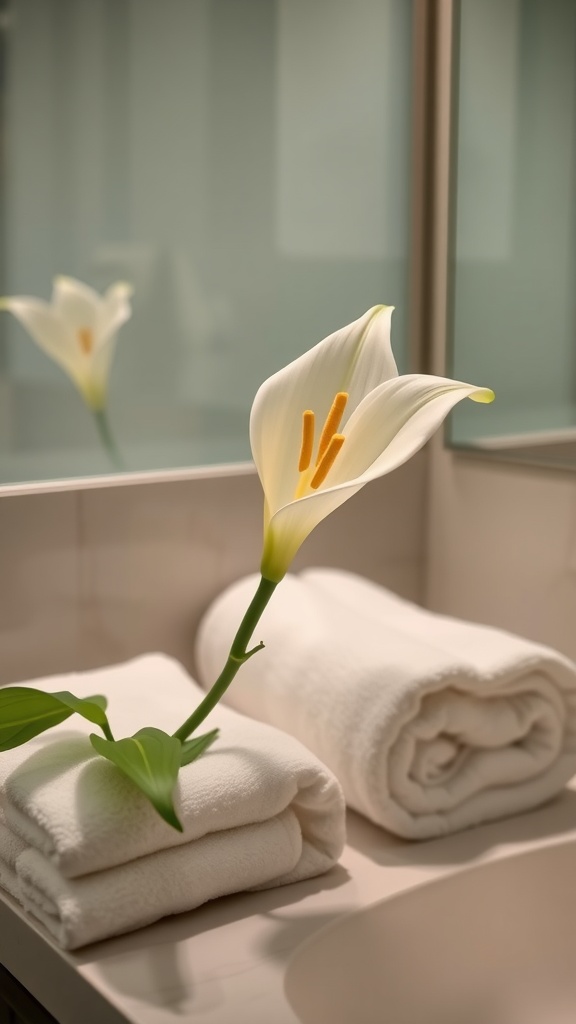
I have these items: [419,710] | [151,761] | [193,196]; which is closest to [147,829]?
[151,761]

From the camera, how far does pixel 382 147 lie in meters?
1.14

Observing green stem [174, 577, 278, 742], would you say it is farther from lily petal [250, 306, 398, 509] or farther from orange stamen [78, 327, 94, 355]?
orange stamen [78, 327, 94, 355]

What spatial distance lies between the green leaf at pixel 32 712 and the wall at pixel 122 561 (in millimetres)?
224

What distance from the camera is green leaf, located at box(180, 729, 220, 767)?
2.34 ft

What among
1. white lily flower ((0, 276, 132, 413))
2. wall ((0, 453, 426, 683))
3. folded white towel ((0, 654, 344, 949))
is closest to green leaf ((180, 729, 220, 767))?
folded white towel ((0, 654, 344, 949))

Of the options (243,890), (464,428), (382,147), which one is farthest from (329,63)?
(243,890)

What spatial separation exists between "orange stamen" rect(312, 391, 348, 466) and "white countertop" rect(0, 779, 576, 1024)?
0.28 meters

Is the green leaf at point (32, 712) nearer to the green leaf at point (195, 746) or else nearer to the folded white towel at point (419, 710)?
the green leaf at point (195, 746)

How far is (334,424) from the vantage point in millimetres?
673

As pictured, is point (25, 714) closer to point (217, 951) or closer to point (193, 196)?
point (217, 951)

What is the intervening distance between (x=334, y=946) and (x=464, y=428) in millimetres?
570

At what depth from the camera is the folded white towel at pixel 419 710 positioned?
787 millimetres

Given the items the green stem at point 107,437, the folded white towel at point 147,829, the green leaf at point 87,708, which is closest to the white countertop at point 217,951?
the folded white towel at point 147,829

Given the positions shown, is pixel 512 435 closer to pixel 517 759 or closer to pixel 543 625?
pixel 543 625
